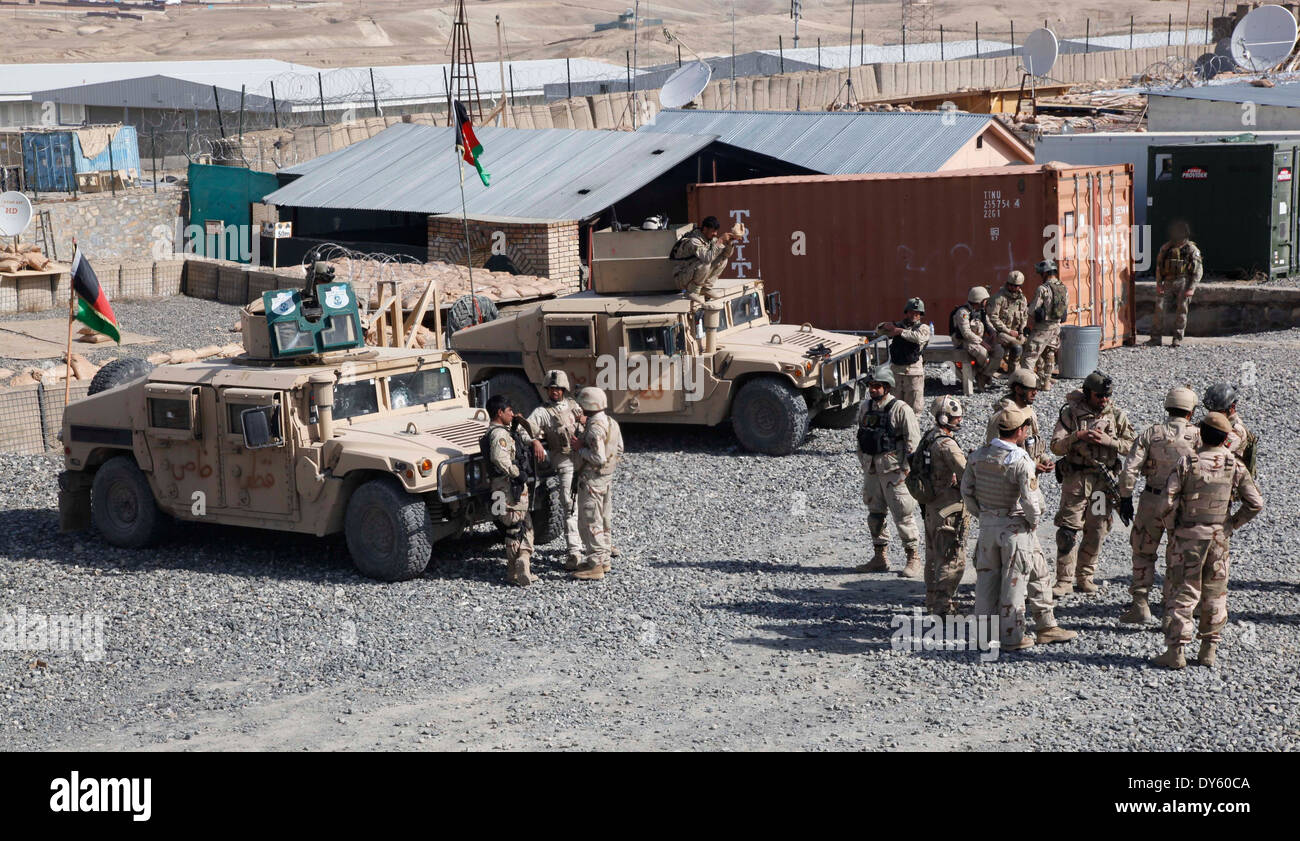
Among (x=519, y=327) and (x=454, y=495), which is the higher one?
(x=519, y=327)

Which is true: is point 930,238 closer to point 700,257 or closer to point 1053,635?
point 700,257

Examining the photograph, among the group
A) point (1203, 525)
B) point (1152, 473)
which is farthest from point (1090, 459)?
point (1203, 525)

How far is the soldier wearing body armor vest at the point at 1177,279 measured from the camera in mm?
18125

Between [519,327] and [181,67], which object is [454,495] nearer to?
[519,327]

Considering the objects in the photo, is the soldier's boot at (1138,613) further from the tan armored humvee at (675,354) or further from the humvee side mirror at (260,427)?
the humvee side mirror at (260,427)

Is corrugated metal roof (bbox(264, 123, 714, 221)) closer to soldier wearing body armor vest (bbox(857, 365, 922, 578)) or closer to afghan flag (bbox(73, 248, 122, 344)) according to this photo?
afghan flag (bbox(73, 248, 122, 344))

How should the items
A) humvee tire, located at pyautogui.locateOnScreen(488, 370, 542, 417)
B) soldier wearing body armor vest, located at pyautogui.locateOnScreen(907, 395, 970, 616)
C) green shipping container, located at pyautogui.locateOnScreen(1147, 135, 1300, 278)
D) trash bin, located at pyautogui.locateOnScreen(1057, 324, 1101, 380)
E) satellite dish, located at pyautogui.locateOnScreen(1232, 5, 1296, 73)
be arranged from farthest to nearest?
satellite dish, located at pyautogui.locateOnScreen(1232, 5, 1296, 73), green shipping container, located at pyautogui.locateOnScreen(1147, 135, 1300, 278), trash bin, located at pyautogui.locateOnScreen(1057, 324, 1101, 380), humvee tire, located at pyautogui.locateOnScreen(488, 370, 542, 417), soldier wearing body armor vest, located at pyautogui.locateOnScreen(907, 395, 970, 616)

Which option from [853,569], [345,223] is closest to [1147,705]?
[853,569]

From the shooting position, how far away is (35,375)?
16797mm

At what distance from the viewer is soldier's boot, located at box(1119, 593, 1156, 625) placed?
29.1 ft

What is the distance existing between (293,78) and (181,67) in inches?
240

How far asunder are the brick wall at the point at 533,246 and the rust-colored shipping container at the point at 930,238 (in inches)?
240

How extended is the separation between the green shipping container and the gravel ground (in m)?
9.73

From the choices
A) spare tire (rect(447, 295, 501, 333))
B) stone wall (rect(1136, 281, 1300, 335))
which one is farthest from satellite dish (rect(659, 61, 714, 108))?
spare tire (rect(447, 295, 501, 333))
